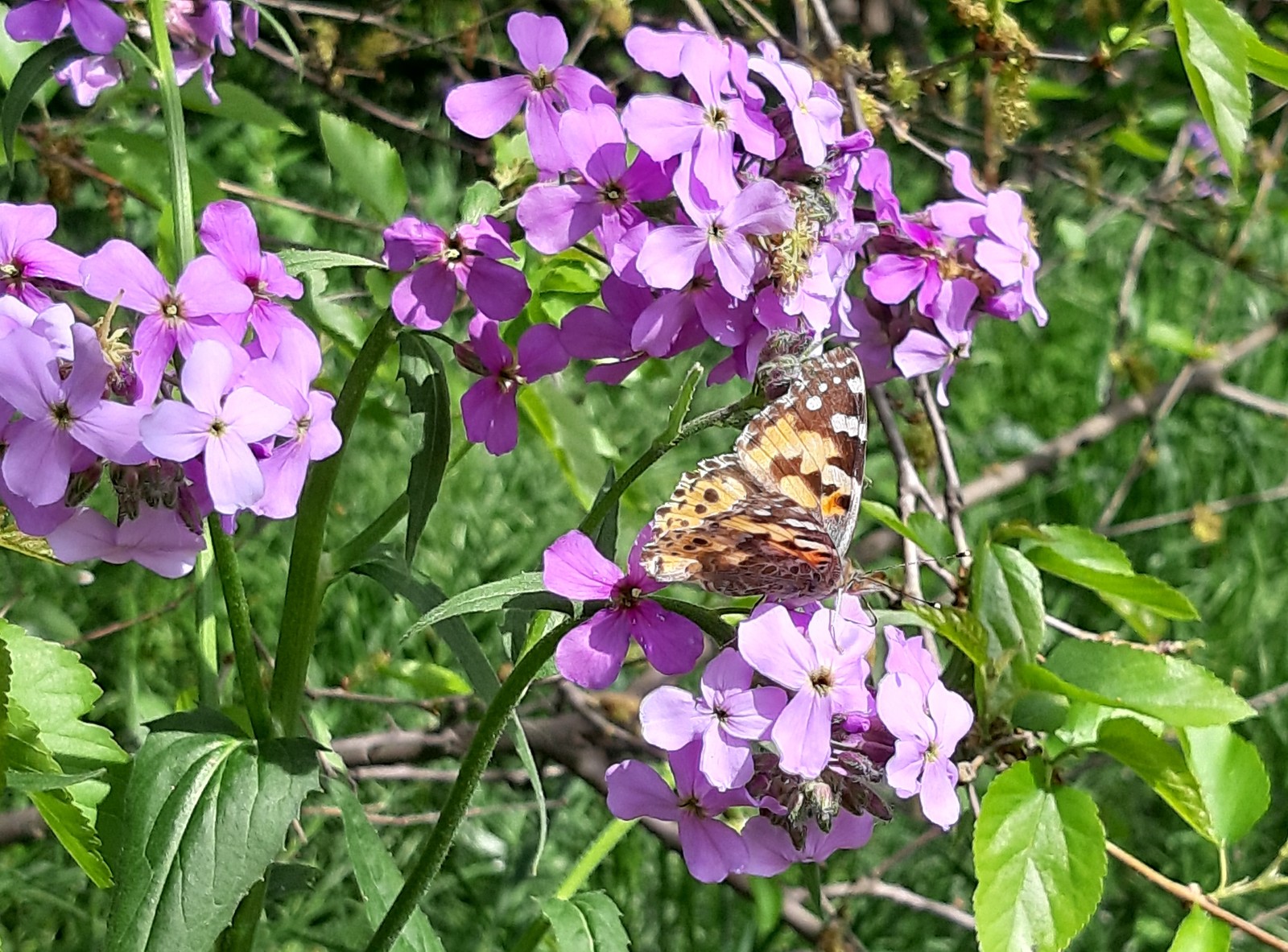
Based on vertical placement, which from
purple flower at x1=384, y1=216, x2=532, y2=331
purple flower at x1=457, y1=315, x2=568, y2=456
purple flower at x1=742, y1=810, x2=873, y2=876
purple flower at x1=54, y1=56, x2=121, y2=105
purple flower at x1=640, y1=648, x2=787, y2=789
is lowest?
purple flower at x1=742, y1=810, x2=873, y2=876

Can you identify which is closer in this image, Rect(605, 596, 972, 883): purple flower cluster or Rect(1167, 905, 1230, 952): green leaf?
Rect(605, 596, 972, 883): purple flower cluster

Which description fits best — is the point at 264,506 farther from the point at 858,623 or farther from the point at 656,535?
the point at 858,623

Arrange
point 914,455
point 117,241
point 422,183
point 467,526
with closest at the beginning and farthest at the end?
point 117,241
point 914,455
point 467,526
point 422,183

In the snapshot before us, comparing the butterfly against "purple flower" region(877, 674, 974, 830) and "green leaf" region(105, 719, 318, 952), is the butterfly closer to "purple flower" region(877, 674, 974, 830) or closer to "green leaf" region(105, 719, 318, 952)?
"purple flower" region(877, 674, 974, 830)

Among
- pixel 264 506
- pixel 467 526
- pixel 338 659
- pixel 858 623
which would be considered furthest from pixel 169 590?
pixel 858 623

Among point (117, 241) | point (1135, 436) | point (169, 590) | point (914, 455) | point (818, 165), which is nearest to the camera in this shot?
point (117, 241)

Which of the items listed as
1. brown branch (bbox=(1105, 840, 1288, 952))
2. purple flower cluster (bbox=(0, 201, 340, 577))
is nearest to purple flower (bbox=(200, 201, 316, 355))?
purple flower cluster (bbox=(0, 201, 340, 577))
